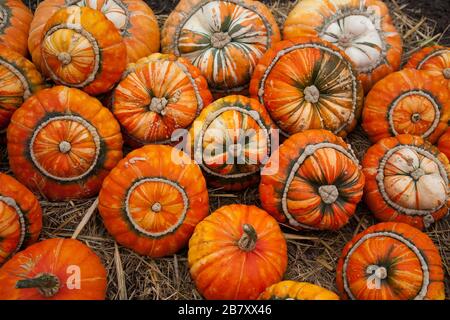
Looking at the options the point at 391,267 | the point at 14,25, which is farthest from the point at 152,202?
the point at 14,25

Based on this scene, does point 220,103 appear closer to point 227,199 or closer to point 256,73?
point 256,73

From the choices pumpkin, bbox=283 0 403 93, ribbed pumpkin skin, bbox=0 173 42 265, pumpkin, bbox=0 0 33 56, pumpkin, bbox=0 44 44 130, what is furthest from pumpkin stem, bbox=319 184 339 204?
pumpkin, bbox=0 0 33 56

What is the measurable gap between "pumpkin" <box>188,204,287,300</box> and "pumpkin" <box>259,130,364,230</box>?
0.64 feet

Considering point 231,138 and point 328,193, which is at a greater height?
point 231,138

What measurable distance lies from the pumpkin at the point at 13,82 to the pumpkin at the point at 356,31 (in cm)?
188

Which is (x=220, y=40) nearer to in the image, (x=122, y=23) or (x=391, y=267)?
(x=122, y=23)

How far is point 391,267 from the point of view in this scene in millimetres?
2785

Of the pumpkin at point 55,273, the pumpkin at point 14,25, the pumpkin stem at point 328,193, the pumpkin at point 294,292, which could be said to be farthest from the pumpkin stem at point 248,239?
the pumpkin at point 14,25

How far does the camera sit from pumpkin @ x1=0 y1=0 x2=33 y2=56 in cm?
360

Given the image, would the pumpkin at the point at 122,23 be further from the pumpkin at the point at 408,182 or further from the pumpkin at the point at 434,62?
the pumpkin at the point at 434,62

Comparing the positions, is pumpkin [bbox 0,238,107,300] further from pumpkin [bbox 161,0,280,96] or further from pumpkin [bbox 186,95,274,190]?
pumpkin [bbox 161,0,280,96]

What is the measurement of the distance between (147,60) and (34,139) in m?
0.91

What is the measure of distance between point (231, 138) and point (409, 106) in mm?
1296
